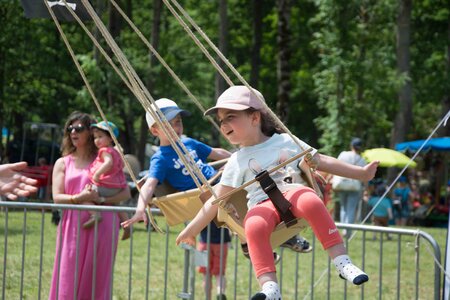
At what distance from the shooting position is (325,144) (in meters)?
22.1

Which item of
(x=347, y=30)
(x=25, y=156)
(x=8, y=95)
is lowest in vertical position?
(x=25, y=156)

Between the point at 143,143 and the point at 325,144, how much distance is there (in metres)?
8.26

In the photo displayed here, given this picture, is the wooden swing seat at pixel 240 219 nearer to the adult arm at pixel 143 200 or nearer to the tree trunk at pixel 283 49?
the adult arm at pixel 143 200

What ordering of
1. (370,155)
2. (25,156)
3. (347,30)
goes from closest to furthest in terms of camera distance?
(370,155), (347,30), (25,156)

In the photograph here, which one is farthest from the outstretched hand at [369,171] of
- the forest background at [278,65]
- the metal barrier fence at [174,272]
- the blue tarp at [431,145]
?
the blue tarp at [431,145]

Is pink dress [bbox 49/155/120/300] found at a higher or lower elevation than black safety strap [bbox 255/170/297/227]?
lower

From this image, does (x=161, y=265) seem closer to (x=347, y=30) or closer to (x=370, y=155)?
(x=370, y=155)

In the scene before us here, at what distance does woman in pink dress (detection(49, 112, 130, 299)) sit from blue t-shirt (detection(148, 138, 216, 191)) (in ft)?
2.69

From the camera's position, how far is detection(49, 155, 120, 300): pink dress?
23.9 ft

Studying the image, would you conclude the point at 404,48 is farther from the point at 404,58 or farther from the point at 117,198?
the point at 117,198

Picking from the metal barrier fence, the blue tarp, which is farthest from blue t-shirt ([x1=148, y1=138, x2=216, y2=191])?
the blue tarp

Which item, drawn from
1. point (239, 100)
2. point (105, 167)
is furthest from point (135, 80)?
point (105, 167)

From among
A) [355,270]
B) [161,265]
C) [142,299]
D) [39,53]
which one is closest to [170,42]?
[39,53]

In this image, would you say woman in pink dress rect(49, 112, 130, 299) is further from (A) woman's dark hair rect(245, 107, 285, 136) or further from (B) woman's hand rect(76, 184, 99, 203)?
(A) woman's dark hair rect(245, 107, 285, 136)
